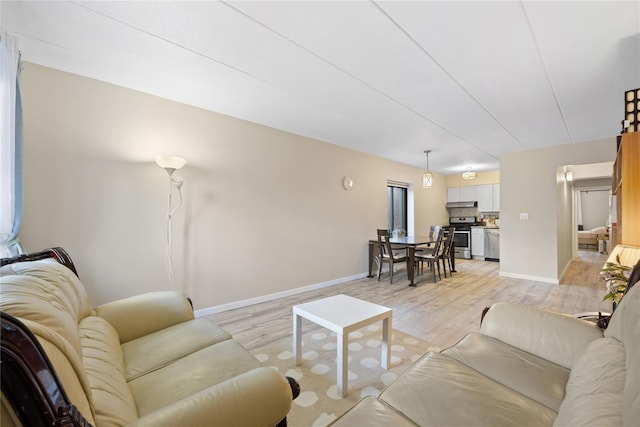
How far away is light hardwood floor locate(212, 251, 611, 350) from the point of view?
2.65 m

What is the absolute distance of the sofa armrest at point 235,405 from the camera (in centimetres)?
78

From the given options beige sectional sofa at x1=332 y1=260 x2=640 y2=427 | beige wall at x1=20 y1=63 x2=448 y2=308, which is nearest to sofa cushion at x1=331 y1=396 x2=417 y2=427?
beige sectional sofa at x1=332 y1=260 x2=640 y2=427

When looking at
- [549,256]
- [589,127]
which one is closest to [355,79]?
[589,127]

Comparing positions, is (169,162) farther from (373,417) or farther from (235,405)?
(373,417)

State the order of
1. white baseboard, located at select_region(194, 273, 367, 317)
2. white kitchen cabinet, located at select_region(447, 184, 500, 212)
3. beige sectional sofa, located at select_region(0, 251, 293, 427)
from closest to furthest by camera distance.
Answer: beige sectional sofa, located at select_region(0, 251, 293, 427) < white baseboard, located at select_region(194, 273, 367, 317) < white kitchen cabinet, located at select_region(447, 184, 500, 212)

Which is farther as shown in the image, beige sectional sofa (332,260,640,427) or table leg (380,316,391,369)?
table leg (380,316,391,369)

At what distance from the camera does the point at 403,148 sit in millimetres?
4668

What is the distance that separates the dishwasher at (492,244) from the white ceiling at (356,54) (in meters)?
3.71

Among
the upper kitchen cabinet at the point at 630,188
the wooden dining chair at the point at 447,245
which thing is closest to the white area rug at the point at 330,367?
the upper kitchen cabinet at the point at 630,188

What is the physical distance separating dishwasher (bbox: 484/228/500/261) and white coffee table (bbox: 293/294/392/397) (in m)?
5.91

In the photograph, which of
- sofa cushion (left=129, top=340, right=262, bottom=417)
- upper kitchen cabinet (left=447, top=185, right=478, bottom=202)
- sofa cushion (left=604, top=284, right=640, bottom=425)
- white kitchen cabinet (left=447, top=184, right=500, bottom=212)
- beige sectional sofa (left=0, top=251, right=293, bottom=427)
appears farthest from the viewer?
upper kitchen cabinet (left=447, top=185, right=478, bottom=202)

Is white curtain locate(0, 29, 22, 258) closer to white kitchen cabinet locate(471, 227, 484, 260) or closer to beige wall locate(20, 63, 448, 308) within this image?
beige wall locate(20, 63, 448, 308)

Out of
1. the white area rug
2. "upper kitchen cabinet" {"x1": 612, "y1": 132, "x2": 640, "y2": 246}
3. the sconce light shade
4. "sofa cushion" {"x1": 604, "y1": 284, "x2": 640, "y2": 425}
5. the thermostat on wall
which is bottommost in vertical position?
the white area rug

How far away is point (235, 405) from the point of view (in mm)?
866
